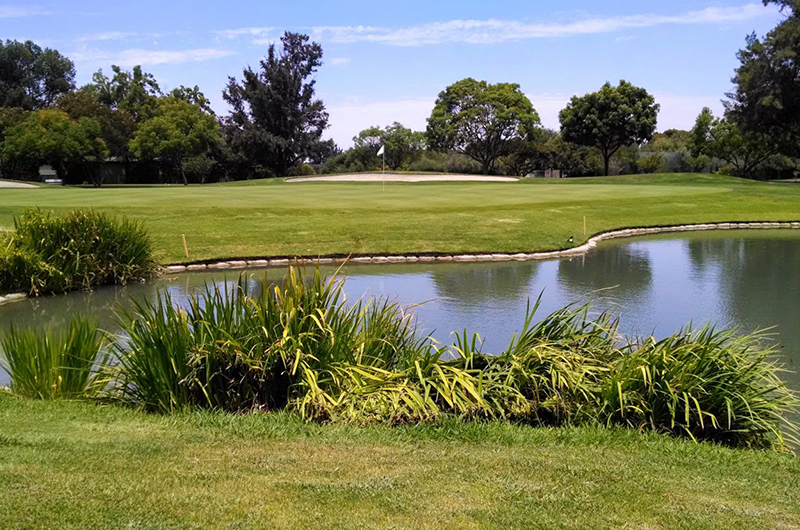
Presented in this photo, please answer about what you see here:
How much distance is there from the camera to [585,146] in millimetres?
52312

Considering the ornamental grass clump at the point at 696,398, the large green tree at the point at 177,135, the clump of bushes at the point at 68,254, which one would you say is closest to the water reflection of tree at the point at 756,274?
the ornamental grass clump at the point at 696,398

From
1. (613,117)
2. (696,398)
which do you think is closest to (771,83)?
(613,117)

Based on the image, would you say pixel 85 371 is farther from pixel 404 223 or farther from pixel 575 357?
pixel 404 223

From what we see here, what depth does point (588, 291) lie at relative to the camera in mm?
12242

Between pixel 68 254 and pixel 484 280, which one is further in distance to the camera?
pixel 484 280

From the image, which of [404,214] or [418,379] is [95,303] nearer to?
[418,379]

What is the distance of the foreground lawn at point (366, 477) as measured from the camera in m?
3.21

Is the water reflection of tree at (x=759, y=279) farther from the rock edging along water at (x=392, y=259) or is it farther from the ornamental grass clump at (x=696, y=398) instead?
the rock edging along water at (x=392, y=259)

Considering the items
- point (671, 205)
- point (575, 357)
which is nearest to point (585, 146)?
point (671, 205)

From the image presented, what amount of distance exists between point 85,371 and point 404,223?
45.8 feet

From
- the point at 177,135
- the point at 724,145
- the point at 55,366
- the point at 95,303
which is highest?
the point at 177,135

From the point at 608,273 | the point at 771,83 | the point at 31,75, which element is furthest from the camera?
the point at 31,75

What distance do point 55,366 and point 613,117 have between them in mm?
45375

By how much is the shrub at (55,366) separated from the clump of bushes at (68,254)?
6.65 meters
